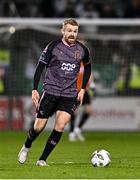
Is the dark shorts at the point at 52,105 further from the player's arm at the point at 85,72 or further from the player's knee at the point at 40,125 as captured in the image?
the player's arm at the point at 85,72

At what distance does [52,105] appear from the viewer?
12.3m

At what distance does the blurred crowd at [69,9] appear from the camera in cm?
2494

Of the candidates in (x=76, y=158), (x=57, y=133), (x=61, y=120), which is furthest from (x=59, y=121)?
(x=76, y=158)

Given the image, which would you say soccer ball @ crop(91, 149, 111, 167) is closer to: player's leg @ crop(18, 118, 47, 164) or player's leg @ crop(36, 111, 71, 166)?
player's leg @ crop(36, 111, 71, 166)

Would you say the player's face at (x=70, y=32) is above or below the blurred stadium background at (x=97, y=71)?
above

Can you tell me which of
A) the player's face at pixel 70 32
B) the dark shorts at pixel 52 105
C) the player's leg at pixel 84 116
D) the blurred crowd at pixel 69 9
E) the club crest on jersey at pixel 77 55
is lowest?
the player's leg at pixel 84 116

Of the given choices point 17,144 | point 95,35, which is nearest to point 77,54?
point 17,144

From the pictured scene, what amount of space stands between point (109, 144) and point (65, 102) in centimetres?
661

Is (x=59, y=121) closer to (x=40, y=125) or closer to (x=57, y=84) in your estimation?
(x=40, y=125)

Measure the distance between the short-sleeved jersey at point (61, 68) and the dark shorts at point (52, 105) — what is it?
0.07 metres

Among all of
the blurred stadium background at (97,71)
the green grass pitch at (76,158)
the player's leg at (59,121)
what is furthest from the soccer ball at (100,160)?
the blurred stadium background at (97,71)

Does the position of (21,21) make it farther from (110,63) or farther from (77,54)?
(77,54)

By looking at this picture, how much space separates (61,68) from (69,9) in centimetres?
1240

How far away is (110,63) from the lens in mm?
23219
